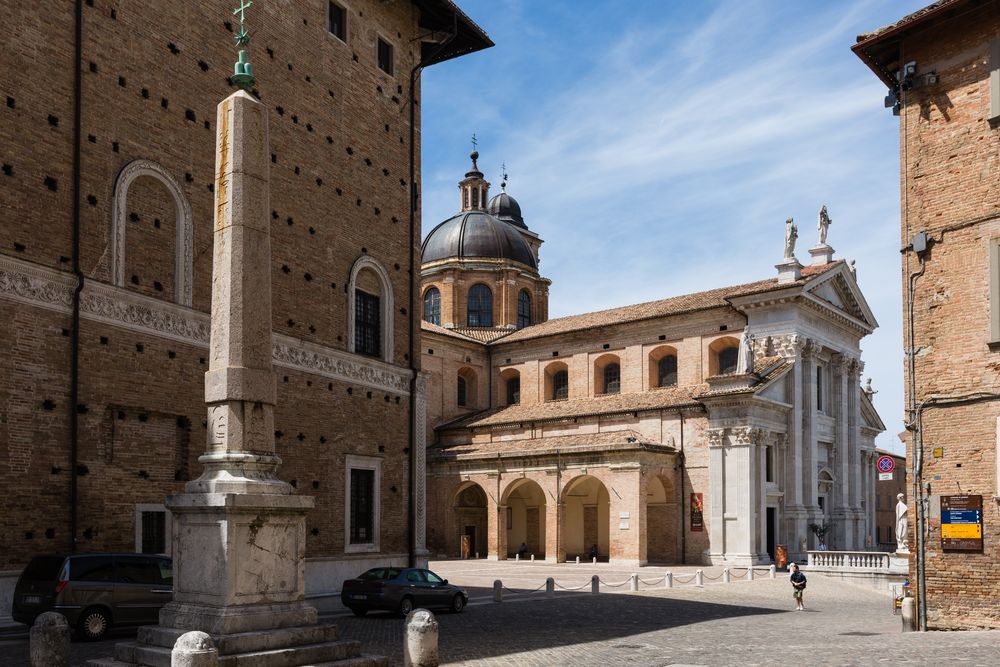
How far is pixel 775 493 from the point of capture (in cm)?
3938

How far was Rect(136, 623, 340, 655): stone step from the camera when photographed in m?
8.88

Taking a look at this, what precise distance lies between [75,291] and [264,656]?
948 cm

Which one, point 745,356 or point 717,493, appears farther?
point 745,356

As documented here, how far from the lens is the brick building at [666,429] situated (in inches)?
1533

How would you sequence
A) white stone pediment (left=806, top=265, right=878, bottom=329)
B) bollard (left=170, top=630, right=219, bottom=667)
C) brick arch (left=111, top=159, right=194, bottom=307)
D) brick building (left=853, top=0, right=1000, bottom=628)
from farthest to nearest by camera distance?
white stone pediment (left=806, top=265, right=878, bottom=329)
brick arch (left=111, top=159, right=194, bottom=307)
brick building (left=853, top=0, right=1000, bottom=628)
bollard (left=170, top=630, right=219, bottom=667)

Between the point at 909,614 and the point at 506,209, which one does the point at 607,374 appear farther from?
the point at 909,614

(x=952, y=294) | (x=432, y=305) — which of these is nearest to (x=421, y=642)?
(x=952, y=294)

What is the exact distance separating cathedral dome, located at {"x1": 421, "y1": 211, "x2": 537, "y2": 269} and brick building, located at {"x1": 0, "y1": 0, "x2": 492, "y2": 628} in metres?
30.9

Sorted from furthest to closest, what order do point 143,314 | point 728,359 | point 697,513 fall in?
point 728,359 < point 697,513 < point 143,314

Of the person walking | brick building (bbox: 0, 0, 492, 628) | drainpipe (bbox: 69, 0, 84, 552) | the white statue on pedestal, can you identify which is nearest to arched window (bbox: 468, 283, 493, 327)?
the white statue on pedestal

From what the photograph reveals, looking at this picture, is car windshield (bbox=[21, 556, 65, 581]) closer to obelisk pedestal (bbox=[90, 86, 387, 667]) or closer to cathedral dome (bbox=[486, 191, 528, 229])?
obelisk pedestal (bbox=[90, 86, 387, 667])

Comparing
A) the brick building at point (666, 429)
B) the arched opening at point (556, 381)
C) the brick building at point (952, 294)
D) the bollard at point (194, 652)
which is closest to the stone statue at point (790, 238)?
the brick building at point (666, 429)

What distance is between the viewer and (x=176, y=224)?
18.9 m

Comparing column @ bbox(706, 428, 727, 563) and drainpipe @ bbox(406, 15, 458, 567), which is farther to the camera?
column @ bbox(706, 428, 727, 563)
